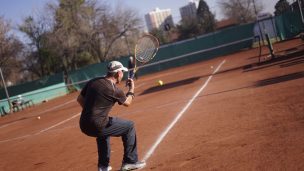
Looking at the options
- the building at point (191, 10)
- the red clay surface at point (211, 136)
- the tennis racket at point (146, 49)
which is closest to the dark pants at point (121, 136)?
the red clay surface at point (211, 136)

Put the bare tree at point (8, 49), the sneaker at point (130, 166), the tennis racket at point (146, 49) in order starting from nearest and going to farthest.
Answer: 1. the sneaker at point (130, 166)
2. the tennis racket at point (146, 49)
3. the bare tree at point (8, 49)

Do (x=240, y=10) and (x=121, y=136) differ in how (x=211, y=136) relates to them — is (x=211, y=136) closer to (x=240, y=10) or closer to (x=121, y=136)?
(x=121, y=136)

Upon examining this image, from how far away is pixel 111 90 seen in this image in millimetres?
6133

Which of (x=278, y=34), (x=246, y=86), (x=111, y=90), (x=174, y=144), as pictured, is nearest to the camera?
(x=111, y=90)

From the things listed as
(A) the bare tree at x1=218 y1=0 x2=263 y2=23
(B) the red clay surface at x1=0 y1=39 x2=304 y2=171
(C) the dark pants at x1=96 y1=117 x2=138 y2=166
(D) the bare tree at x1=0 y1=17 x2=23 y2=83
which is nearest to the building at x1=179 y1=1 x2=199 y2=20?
(A) the bare tree at x1=218 y1=0 x2=263 y2=23

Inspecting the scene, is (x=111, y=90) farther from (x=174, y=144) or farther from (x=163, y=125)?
(x=163, y=125)

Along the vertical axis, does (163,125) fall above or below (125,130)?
below

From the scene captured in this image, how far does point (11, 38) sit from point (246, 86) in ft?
144

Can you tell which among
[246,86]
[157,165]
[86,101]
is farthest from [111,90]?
[246,86]

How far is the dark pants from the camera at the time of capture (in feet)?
20.9

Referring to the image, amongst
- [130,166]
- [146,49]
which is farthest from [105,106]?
[146,49]

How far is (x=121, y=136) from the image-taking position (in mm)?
6559

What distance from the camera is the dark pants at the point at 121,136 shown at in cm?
638

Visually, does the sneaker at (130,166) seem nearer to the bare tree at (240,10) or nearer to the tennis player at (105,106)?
the tennis player at (105,106)
